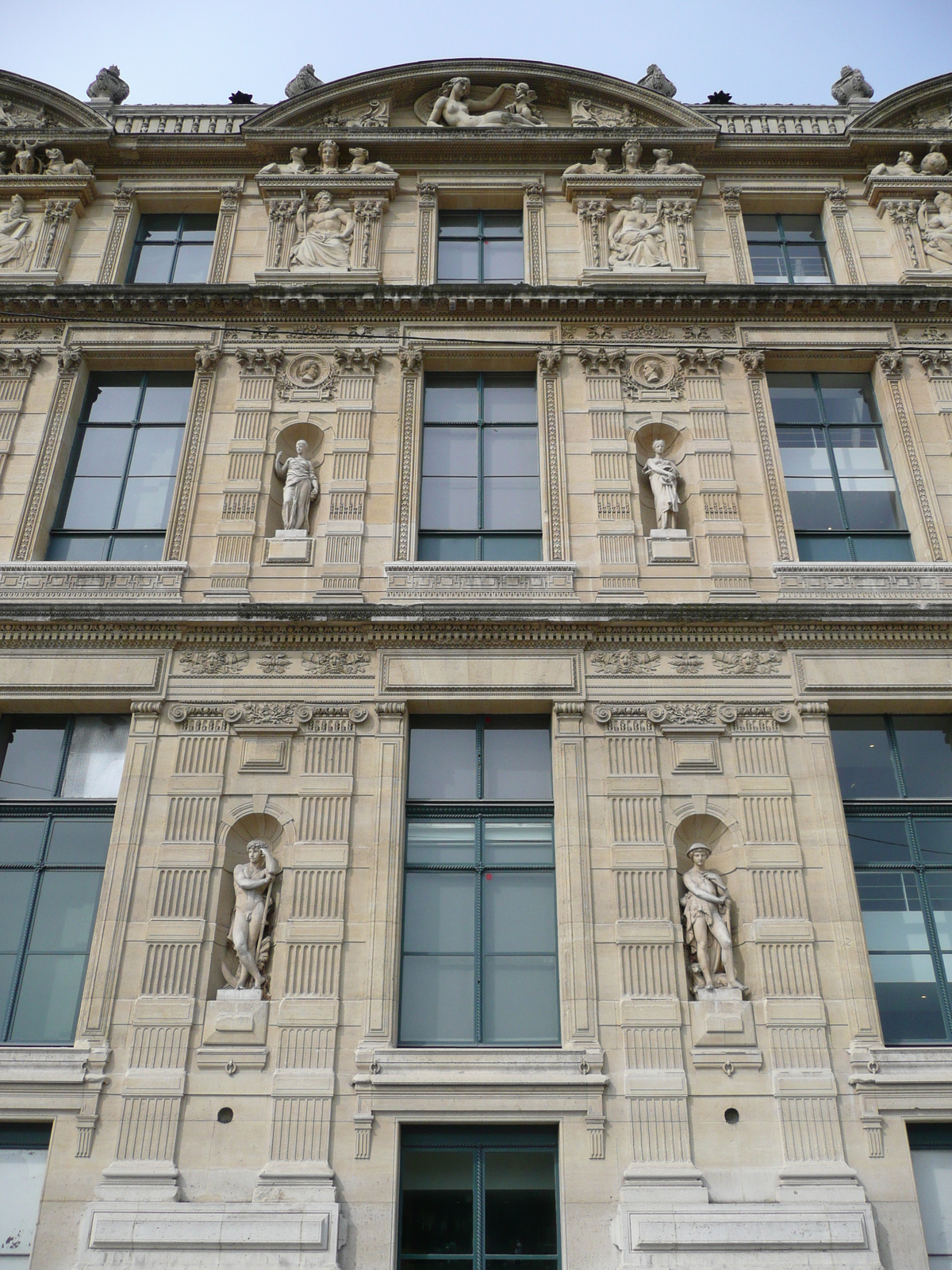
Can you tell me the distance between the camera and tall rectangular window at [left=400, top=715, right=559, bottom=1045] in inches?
504

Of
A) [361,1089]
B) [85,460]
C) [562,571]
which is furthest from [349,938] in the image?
[85,460]

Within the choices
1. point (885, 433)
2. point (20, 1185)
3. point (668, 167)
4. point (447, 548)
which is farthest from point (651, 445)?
point (20, 1185)

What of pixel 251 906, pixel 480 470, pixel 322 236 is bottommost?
pixel 251 906

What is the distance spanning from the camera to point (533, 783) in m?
14.3

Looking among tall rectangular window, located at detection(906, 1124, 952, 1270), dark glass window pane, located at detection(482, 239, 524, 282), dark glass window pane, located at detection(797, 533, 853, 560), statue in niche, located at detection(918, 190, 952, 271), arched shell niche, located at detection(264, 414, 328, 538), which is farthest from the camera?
dark glass window pane, located at detection(482, 239, 524, 282)

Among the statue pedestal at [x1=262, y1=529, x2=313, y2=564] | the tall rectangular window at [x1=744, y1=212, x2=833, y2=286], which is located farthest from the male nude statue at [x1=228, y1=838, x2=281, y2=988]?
the tall rectangular window at [x1=744, y1=212, x2=833, y2=286]

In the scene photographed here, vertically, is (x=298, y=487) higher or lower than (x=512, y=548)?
higher

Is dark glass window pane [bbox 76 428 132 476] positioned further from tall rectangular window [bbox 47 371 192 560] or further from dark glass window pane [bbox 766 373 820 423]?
dark glass window pane [bbox 766 373 820 423]

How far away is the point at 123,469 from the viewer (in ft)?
55.3

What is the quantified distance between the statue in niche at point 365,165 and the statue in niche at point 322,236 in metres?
0.80

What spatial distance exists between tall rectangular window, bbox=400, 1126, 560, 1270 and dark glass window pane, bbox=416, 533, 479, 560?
7921 millimetres

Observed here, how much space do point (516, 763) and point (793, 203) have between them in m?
12.2

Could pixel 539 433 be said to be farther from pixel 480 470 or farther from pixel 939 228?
pixel 939 228

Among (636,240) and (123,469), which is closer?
(123,469)
